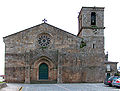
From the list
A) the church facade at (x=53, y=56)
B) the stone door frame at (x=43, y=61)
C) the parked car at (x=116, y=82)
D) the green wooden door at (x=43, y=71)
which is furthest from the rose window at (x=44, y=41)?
the parked car at (x=116, y=82)

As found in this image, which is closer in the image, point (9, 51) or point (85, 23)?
point (9, 51)

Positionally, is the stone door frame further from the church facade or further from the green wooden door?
the green wooden door

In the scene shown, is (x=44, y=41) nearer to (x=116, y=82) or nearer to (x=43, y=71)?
(x=43, y=71)

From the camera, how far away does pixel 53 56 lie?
26500 mm

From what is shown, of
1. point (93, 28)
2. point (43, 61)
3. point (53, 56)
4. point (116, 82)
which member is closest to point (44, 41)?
point (53, 56)

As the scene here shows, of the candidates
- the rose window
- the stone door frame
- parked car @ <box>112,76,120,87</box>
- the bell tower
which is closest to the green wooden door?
the stone door frame

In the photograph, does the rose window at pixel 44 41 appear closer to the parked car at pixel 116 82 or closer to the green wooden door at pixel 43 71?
the green wooden door at pixel 43 71

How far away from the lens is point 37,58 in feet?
85.9

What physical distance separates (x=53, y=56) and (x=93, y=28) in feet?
23.3

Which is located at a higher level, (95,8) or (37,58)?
(95,8)

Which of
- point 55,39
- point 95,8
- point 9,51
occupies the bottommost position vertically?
point 9,51

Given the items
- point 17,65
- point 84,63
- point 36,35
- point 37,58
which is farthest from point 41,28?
point 84,63

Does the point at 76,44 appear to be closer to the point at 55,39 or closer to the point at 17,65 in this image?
the point at 55,39

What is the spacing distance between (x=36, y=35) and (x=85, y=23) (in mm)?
7179
